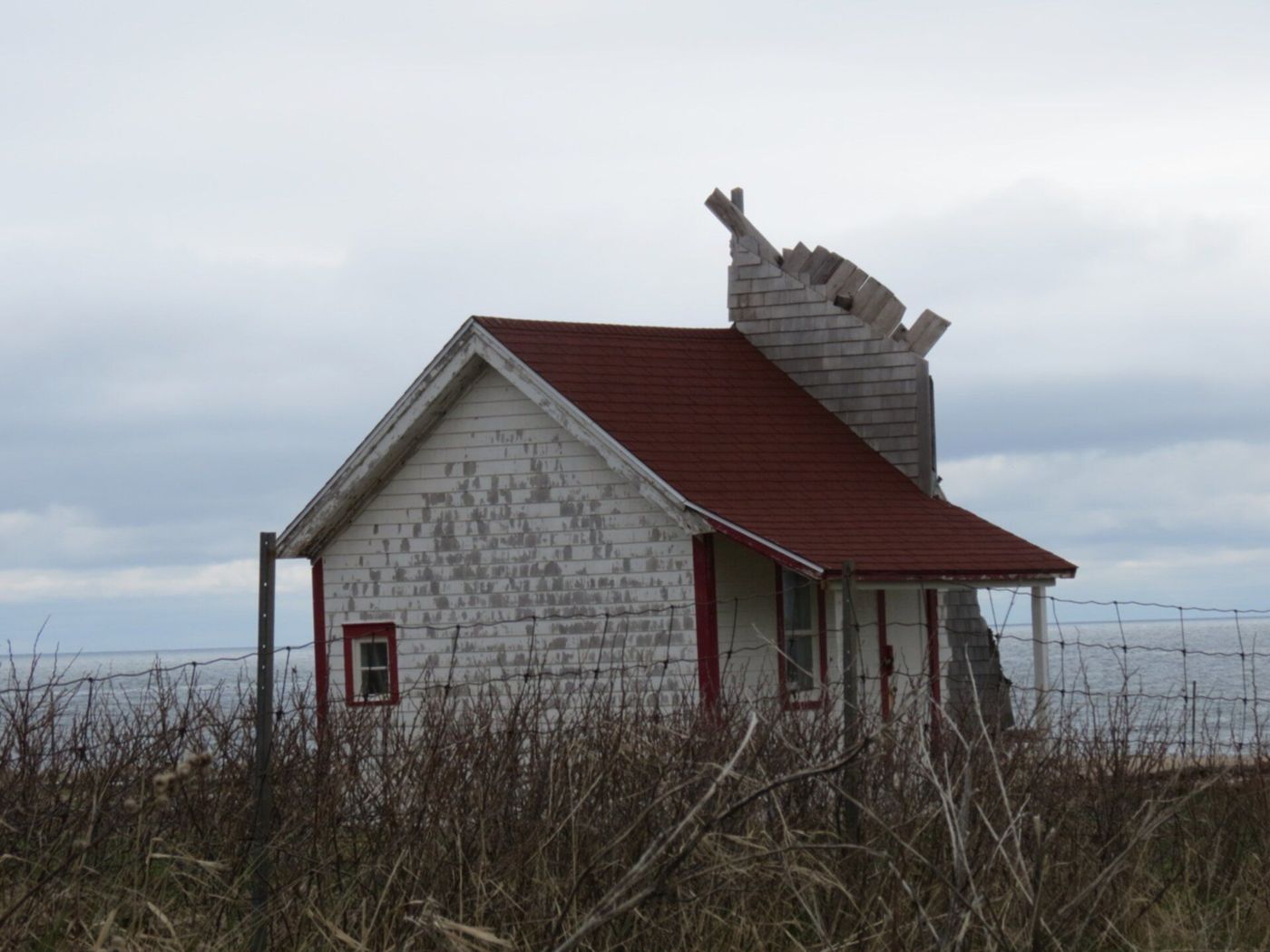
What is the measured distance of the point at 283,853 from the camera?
8.23 meters

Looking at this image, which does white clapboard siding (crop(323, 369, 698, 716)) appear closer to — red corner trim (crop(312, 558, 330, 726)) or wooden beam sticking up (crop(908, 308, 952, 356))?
red corner trim (crop(312, 558, 330, 726))

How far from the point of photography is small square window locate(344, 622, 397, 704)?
19.0m

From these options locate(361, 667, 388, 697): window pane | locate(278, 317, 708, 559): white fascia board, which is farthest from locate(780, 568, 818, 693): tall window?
locate(361, 667, 388, 697): window pane

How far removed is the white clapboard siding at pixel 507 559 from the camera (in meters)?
A: 17.7

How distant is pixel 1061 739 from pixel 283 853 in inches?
166

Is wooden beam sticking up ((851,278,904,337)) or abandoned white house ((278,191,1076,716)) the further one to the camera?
wooden beam sticking up ((851,278,904,337))

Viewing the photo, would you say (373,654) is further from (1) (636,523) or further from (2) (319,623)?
(1) (636,523)

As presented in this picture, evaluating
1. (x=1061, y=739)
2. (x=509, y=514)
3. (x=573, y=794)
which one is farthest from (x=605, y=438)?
(x=573, y=794)

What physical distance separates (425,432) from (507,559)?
1731mm

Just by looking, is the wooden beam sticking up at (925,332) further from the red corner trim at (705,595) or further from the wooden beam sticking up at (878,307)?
the red corner trim at (705,595)

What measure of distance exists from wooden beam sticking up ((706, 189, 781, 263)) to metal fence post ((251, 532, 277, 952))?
572 inches

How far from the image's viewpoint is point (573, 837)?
7273 mm

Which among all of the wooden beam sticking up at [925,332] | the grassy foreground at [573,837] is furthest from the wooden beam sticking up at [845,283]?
the grassy foreground at [573,837]

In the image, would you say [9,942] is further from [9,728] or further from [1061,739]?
[1061,739]
